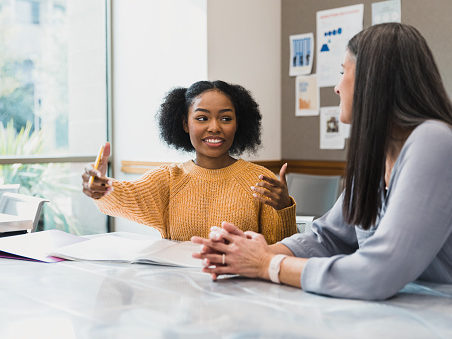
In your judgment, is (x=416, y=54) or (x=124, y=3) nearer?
(x=416, y=54)

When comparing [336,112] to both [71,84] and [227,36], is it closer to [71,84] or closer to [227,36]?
[227,36]

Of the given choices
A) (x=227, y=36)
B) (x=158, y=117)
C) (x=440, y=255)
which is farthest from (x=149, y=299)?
(x=227, y=36)

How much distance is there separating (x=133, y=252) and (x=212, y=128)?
1.89 feet

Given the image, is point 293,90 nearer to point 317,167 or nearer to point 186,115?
point 317,167

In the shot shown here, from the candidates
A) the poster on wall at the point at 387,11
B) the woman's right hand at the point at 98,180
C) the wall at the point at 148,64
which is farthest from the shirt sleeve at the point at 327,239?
the poster on wall at the point at 387,11

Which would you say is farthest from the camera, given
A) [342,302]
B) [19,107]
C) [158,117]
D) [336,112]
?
[336,112]

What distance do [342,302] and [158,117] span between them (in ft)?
3.99

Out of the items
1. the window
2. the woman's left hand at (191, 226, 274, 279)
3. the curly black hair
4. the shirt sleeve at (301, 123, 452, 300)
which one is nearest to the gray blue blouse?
the shirt sleeve at (301, 123, 452, 300)

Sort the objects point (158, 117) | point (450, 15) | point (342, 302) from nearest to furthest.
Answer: point (342, 302) < point (158, 117) < point (450, 15)

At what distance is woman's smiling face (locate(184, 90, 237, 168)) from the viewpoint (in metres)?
1.76

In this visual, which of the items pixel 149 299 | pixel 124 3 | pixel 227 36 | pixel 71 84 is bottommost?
pixel 149 299

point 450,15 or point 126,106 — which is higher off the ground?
point 450,15

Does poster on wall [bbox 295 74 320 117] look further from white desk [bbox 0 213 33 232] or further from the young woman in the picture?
the young woman

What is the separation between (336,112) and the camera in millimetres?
3732
